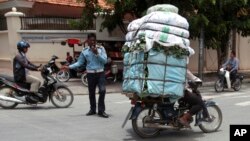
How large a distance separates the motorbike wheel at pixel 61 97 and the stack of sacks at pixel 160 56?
170 inches

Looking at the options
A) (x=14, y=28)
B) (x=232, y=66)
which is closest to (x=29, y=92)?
(x=232, y=66)

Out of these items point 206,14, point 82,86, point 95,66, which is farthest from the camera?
point 206,14

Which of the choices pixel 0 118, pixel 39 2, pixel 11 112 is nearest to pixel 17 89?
pixel 11 112

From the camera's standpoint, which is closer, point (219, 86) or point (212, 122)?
point (212, 122)

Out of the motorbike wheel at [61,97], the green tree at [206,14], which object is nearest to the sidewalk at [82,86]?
the green tree at [206,14]

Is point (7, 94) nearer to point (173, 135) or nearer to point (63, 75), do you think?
point (173, 135)

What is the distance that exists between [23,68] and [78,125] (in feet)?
9.57

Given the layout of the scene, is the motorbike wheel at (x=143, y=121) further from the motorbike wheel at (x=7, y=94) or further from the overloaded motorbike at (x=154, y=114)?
the motorbike wheel at (x=7, y=94)

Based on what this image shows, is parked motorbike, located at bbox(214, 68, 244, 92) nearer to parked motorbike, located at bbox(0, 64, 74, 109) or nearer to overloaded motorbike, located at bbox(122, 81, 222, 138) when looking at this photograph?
parked motorbike, located at bbox(0, 64, 74, 109)

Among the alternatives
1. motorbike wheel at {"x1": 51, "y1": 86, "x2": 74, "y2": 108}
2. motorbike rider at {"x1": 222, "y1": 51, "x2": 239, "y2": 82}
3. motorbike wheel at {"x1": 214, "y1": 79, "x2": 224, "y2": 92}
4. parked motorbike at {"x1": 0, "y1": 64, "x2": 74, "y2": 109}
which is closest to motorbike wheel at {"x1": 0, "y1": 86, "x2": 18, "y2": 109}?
parked motorbike at {"x1": 0, "y1": 64, "x2": 74, "y2": 109}

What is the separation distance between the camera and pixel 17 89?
11.8 m

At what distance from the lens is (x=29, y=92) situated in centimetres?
1188

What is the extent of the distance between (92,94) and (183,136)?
9.49 feet

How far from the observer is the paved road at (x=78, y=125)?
8.53 metres
